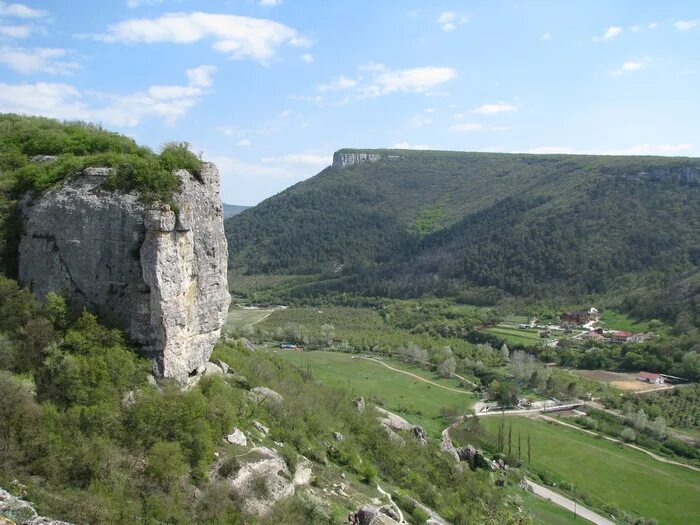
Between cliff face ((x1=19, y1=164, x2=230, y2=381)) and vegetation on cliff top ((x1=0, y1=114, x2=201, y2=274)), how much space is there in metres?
0.47

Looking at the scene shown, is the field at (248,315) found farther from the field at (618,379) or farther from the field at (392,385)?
the field at (618,379)

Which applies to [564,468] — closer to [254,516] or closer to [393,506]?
[393,506]

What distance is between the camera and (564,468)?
46.7 meters

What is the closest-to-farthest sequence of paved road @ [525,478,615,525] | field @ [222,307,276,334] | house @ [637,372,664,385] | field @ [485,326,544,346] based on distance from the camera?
paved road @ [525,478,615,525]
house @ [637,372,664,385]
field @ [485,326,544,346]
field @ [222,307,276,334]

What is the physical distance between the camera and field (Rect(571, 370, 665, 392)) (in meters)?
66.6

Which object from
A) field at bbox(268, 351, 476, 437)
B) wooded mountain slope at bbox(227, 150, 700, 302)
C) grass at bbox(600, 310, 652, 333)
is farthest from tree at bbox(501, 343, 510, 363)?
wooded mountain slope at bbox(227, 150, 700, 302)

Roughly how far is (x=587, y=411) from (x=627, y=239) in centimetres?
6745

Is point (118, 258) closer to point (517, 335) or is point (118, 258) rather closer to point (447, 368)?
point (447, 368)

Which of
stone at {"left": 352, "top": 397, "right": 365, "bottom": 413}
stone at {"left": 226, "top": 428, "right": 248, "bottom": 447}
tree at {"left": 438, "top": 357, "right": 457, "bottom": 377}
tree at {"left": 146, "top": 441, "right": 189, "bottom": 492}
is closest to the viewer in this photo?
tree at {"left": 146, "top": 441, "right": 189, "bottom": 492}

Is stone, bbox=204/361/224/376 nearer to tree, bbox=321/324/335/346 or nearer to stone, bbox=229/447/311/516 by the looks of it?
stone, bbox=229/447/311/516

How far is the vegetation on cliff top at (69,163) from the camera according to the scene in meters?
17.9

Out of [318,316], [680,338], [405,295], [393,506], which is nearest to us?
[393,506]

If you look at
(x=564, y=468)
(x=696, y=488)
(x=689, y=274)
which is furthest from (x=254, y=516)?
(x=689, y=274)

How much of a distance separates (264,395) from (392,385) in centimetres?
4188
